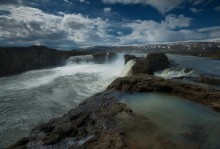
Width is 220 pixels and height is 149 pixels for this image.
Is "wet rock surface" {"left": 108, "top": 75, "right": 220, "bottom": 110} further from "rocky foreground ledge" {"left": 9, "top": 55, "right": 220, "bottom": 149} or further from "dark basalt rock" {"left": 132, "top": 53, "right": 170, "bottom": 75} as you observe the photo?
"dark basalt rock" {"left": 132, "top": 53, "right": 170, "bottom": 75}

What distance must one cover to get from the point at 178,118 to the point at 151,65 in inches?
669

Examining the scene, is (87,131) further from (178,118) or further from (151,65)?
(151,65)

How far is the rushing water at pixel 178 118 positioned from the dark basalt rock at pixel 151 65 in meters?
11.9

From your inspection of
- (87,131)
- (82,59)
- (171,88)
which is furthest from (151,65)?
(82,59)

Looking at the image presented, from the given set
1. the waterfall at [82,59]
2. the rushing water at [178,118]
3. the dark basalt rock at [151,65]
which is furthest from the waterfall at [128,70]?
the waterfall at [82,59]

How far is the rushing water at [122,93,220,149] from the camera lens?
7684 millimetres

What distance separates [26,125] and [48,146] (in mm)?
Answer: 6935

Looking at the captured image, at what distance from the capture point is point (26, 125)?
14.6m

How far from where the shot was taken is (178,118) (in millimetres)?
9680

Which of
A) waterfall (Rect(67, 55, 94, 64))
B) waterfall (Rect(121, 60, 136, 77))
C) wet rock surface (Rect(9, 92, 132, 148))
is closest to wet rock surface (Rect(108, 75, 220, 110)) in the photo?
wet rock surface (Rect(9, 92, 132, 148))

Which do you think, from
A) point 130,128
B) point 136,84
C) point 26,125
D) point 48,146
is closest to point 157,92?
point 136,84

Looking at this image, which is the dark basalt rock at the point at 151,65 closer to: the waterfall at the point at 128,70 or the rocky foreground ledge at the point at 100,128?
the waterfall at the point at 128,70

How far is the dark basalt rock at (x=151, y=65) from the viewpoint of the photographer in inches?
998

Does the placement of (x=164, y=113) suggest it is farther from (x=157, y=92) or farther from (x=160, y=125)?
(x=157, y=92)
